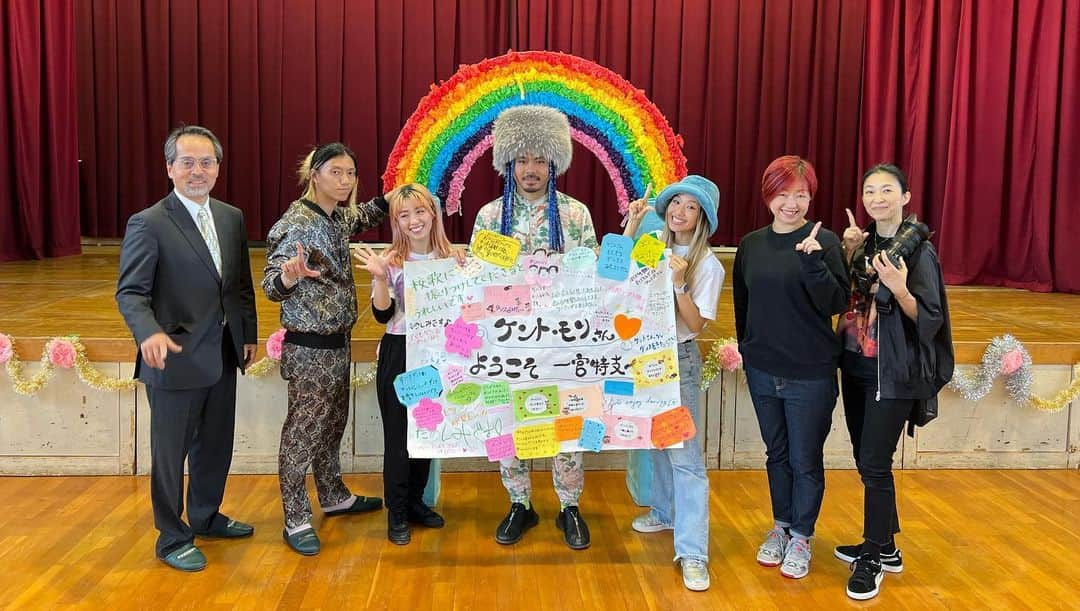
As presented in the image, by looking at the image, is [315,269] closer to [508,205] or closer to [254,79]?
[508,205]

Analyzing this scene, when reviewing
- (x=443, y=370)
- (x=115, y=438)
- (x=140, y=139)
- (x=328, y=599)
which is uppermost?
(x=140, y=139)

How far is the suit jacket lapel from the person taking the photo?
9.93 ft

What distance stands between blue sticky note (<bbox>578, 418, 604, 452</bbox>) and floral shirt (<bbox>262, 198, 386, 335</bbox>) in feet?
2.94

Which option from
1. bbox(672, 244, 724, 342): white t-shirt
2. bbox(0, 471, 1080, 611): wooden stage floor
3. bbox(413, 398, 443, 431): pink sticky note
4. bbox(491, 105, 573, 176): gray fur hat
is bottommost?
bbox(0, 471, 1080, 611): wooden stage floor

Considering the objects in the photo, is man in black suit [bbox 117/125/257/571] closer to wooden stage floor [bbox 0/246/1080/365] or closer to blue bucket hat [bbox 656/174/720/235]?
wooden stage floor [bbox 0/246/1080/365]

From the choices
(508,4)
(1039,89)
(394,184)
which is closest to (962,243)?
(1039,89)

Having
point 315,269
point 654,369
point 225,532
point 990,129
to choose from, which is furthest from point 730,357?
point 990,129

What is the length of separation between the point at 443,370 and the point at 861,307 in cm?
138

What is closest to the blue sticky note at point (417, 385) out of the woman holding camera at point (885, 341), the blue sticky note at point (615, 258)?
the blue sticky note at point (615, 258)

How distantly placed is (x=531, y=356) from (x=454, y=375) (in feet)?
0.88

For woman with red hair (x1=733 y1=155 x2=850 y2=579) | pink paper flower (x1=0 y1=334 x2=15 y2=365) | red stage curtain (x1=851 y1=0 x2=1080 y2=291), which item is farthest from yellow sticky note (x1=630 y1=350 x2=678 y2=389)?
red stage curtain (x1=851 y1=0 x2=1080 y2=291)

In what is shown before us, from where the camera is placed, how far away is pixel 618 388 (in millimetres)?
3154

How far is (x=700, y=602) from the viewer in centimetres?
290

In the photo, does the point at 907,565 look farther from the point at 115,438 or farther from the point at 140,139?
the point at 140,139
